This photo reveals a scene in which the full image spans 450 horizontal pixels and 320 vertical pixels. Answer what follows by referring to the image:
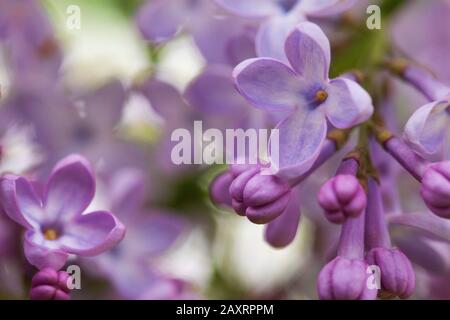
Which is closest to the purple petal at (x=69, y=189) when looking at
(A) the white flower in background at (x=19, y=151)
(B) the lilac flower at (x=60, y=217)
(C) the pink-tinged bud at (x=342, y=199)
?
(B) the lilac flower at (x=60, y=217)

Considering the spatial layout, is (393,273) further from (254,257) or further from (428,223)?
(254,257)

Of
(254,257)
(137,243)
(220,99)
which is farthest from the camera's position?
(254,257)

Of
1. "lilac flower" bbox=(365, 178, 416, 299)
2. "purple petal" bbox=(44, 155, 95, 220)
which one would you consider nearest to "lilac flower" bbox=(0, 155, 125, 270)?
"purple petal" bbox=(44, 155, 95, 220)

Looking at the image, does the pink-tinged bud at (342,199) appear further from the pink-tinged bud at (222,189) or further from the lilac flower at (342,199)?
the pink-tinged bud at (222,189)

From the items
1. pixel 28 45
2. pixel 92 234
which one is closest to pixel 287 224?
pixel 92 234

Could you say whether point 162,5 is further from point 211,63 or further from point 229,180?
point 229,180
